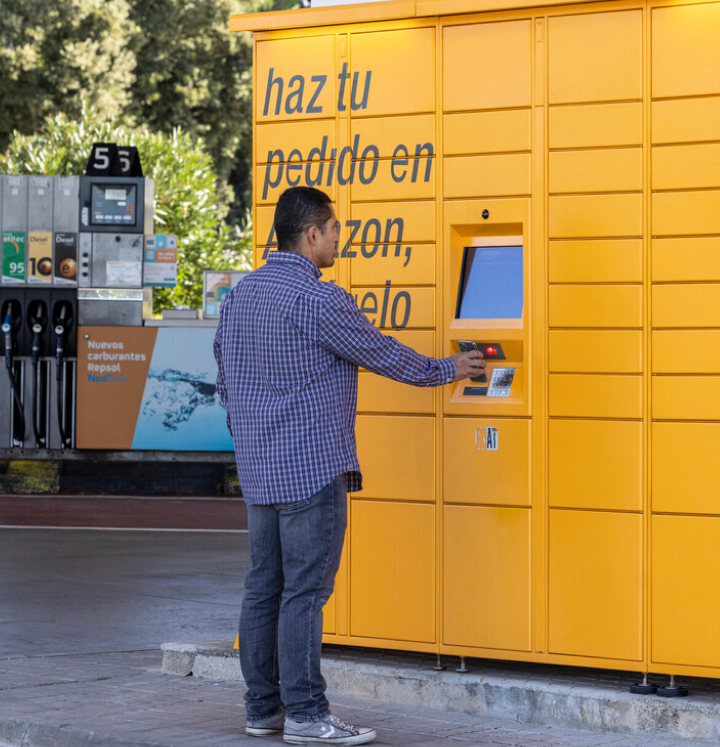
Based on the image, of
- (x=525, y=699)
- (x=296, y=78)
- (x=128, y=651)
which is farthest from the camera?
(x=128, y=651)

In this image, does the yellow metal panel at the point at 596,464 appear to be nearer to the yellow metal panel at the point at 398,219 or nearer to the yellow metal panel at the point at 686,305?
the yellow metal panel at the point at 686,305

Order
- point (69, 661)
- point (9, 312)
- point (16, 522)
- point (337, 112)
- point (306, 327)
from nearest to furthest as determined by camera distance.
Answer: point (306, 327) < point (337, 112) < point (69, 661) < point (16, 522) < point (9, 312)

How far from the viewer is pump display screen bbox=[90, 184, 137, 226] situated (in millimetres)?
14391

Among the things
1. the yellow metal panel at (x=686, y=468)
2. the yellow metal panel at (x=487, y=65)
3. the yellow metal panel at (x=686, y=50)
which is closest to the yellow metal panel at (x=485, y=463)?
the yellow metal panel at (x=686, y=468)

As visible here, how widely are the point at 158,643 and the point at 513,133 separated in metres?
3.56

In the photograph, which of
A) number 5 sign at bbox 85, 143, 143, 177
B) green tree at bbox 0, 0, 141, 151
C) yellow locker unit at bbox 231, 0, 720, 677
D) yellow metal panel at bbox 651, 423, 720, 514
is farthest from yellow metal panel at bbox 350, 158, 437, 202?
green tree at bbox 0, 0, 141, 151

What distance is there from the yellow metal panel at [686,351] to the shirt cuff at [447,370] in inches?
31.9

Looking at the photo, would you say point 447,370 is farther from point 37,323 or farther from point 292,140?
point 37,323

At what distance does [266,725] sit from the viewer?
4.88 meters

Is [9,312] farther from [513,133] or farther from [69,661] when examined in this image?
[513,133]

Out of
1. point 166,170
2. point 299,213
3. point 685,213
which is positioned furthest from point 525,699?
point 166,170

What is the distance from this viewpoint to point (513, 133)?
5379 millimetres

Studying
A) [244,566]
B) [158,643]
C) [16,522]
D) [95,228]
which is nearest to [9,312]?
[95,228]

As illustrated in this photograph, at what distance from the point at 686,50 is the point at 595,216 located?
714 mm
